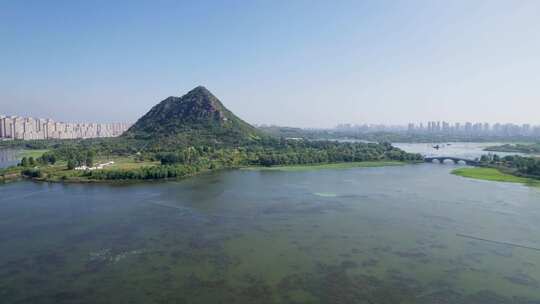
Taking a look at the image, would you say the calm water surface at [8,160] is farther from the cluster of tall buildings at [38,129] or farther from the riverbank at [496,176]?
the riverbank at [496,176]

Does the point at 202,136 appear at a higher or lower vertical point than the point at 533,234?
higher

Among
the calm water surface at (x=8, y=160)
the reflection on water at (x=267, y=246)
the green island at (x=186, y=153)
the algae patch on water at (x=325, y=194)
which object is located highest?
the green island at (x=186, y=153)

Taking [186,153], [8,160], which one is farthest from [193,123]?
[8,160]

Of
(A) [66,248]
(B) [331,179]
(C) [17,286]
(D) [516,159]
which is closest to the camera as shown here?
(C) [17,286]

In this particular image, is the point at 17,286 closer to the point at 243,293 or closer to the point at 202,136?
the point at 243,293

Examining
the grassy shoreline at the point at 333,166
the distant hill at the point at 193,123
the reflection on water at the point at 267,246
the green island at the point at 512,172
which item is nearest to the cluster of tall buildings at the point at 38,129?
the distant hill at the point at 193,123

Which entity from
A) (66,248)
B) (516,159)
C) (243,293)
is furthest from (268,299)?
(516,159)

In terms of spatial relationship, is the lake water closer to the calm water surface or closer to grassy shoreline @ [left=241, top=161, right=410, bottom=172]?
grassy shoreline @ [left=241, top=161, right=410, bottom=172]

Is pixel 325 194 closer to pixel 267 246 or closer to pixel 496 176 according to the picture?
pixel 267 246
